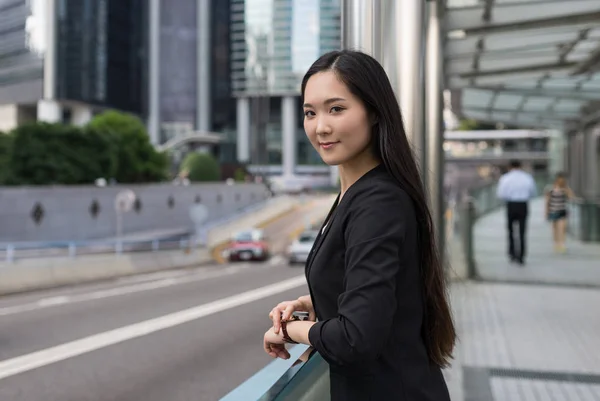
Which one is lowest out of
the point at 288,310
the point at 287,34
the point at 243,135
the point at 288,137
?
the point at 288,310

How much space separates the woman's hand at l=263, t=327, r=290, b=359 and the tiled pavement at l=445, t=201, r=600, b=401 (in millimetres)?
2307

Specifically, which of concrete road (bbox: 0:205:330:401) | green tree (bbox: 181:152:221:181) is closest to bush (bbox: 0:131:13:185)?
concrete road (bbox: 0:205:330:401)

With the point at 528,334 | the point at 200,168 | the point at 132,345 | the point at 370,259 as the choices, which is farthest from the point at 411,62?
the point at 200,168

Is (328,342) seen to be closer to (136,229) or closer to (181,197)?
(136,229)

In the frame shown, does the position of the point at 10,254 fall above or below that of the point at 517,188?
below

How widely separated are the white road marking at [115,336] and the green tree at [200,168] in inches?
1268

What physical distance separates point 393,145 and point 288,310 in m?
0.43

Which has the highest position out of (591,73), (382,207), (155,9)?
(155,9)

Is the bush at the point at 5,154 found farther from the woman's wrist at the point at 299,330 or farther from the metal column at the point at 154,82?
the metal column at the point at 154,82

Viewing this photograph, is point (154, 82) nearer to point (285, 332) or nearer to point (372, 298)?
point (285, 332)

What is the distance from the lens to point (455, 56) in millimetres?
8836

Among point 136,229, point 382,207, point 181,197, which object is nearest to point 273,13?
point 382,207

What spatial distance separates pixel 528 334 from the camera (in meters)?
5.49

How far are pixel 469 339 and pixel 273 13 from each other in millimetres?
3071
